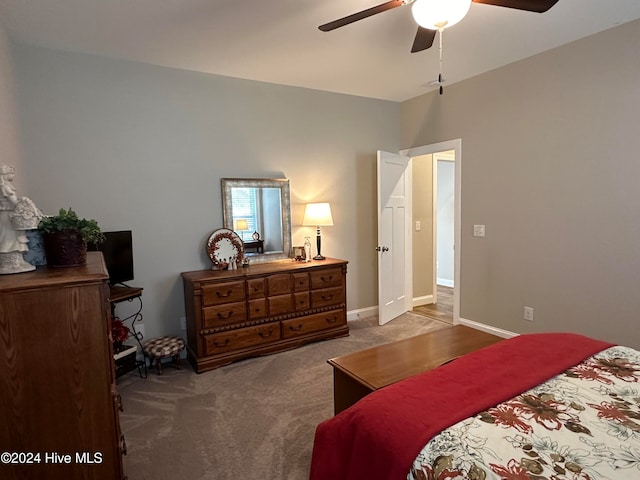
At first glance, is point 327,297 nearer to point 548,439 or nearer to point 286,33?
point 286,33

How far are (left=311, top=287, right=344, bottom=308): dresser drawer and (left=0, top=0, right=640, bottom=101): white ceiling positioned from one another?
218 centimetres

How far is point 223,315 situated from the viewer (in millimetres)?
3264

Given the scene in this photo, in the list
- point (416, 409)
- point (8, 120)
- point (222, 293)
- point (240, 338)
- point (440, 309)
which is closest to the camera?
point (416, 409)

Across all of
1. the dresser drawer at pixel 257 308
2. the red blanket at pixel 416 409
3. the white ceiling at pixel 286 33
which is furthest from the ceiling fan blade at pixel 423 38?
the dresser drawer at pixel 257 308

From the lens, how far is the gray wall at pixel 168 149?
295 centimetres

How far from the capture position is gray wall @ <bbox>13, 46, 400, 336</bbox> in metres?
2.95

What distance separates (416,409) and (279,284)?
2.39m

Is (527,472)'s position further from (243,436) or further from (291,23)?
(291,23)

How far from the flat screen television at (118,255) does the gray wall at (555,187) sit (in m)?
3.36

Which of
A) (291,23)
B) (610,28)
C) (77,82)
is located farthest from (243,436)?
(610,28)

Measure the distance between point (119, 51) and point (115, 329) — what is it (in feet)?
7.31

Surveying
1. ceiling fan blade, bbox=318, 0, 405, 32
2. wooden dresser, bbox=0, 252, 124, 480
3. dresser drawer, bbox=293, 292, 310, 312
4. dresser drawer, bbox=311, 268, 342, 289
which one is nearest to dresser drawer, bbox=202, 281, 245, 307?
dresser drawer, bbox=293, 292, 310, 312

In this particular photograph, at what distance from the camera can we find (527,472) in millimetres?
993

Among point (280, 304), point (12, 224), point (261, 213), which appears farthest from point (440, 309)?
point (12, 224)
